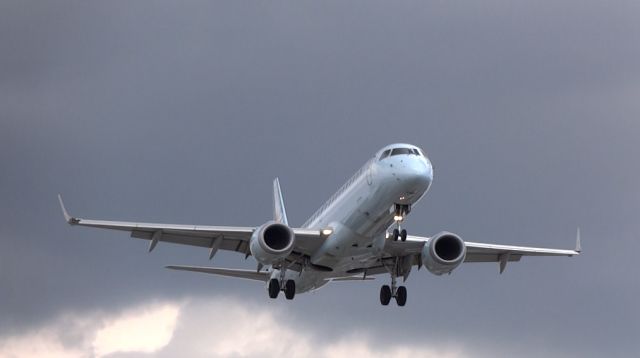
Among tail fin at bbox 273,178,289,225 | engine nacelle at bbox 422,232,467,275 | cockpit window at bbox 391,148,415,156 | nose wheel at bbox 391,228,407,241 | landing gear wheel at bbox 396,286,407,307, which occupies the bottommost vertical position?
nose wheel at bbox 391,228,407,241

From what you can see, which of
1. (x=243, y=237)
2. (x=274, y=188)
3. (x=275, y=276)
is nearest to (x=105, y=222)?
(x=243, y=237)

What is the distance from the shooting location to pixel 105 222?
67562 mm

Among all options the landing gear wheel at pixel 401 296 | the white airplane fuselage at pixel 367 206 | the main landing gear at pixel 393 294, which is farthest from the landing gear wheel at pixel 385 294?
the white airplane fuselage at pixel 367 206

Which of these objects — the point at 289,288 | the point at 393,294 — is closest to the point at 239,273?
the point at 289,288

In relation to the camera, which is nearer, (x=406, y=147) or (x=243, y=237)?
(x=406, y=147)

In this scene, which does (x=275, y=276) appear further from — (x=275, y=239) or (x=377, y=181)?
(x=377, y=181)

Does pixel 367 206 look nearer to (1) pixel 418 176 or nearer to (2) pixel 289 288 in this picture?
(1) pixel 418 176

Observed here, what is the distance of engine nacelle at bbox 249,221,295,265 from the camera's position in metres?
67.6

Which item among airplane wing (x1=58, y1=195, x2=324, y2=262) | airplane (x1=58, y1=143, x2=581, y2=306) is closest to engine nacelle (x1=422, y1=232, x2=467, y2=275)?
airplane (x1=58, y1=143, x2=581, y2=306)

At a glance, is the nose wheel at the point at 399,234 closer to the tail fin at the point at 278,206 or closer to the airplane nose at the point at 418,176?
the airplane nose at the point at 418,176

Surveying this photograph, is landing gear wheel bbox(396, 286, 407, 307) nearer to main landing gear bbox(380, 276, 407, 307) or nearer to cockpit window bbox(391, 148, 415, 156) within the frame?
main landing gear bbox(380, 276, 407, 307)

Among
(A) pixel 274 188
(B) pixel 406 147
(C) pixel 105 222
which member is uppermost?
(A) pixel 274 188

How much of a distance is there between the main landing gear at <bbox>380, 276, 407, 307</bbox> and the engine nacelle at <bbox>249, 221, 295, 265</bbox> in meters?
7.31

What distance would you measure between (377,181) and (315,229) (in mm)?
6557
